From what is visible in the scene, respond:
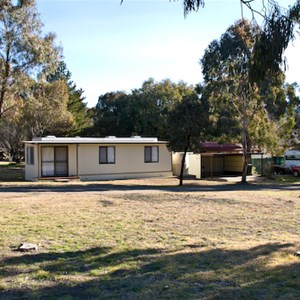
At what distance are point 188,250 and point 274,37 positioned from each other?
3.53 m

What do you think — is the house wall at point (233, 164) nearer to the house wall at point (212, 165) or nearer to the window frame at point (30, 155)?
the house wall at point (212, 165)

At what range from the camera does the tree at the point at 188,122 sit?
22.3m

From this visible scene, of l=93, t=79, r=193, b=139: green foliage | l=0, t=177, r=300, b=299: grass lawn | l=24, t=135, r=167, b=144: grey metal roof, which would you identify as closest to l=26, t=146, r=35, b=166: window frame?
l=24, t=135, r=167, b=144: grey metal roof

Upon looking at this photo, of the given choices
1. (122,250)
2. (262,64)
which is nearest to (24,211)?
(122,250)

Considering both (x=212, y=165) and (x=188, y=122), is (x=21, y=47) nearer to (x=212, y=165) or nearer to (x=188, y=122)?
(x=188, y=122)

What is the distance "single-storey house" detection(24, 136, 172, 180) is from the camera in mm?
26570

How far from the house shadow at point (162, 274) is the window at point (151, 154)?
75.1 ft

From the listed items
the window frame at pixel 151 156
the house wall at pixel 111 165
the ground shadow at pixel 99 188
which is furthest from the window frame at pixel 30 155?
the window frame at pixel 151 156

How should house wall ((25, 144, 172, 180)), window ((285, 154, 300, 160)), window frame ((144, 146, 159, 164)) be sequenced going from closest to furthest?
house wall ((25, 144, 172, 180)) → window frame ((144, 146, 159, 164)) → window ((285, 154, 300, 160))

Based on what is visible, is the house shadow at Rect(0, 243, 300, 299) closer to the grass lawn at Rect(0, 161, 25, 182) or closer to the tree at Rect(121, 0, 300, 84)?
the tree at Rect(121, 0, 300, 84)

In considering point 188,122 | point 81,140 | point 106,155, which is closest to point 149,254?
point 188,122

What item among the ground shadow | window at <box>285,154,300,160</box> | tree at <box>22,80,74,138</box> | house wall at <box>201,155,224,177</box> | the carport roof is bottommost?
the ground shadow

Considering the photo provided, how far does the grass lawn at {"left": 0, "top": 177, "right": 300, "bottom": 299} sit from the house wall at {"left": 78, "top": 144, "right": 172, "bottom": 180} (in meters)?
16.2

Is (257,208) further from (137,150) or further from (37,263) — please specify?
(137,150)
